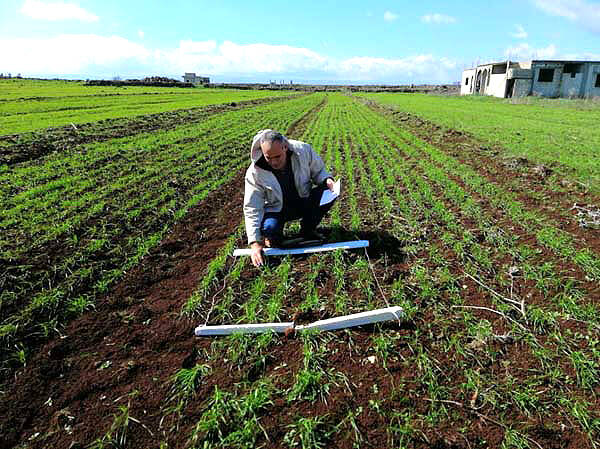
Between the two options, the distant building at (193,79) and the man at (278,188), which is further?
the distant building at (193,79)

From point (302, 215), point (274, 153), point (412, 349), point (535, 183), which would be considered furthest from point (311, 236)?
point (535, 183)

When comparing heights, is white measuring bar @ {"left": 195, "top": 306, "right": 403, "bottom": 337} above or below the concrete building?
below

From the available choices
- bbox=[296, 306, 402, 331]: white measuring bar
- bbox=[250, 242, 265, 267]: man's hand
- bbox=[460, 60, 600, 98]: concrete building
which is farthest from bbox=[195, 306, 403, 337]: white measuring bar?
bbox=[460, 60, 600, 98]: concrete building

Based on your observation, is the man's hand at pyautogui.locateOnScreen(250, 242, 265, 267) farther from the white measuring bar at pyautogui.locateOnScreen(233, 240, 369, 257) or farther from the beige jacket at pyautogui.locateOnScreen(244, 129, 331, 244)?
the white measuring bar at pyautogui.locateOnScreen(233, 240, 369, 257)

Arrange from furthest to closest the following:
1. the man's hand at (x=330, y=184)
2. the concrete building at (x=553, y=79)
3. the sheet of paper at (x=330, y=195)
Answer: the concrete building at (x=553, y=79) → the man's hand at (x=330, y=184) → the sheet of paper at (x=330, y=195)

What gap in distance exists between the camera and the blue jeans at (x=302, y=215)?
4299 millimetres

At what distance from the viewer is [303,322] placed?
3.24 metres

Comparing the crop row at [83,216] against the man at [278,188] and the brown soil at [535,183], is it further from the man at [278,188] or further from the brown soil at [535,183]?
the brown soil at [535,183]

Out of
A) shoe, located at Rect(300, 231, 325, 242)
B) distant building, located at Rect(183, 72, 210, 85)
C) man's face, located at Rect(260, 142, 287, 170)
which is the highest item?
distant building, located at Rect(183, 72, 210, 85)

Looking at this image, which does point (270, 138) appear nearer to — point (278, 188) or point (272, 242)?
point (278, 188)

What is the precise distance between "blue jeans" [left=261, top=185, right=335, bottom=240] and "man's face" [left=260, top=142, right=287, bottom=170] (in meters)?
0.66

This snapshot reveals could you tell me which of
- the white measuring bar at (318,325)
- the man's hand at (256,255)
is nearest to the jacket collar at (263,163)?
the man's hand at (256,255)

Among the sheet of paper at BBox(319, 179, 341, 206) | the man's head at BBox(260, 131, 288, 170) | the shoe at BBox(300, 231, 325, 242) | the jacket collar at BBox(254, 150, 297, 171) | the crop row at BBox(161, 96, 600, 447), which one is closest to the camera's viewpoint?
the crop row at BBox(161, 96, 600, 447)

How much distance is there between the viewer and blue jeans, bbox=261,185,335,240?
14.1 feet
